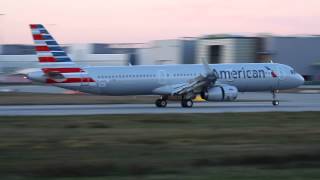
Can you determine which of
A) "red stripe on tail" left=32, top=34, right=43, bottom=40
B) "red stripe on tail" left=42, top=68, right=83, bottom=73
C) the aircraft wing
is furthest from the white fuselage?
"red stripe on tail" left=32, top=34, right=43, bottom=40

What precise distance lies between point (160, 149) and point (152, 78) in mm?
23741

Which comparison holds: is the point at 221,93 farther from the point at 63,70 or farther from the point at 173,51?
the point at 173,51

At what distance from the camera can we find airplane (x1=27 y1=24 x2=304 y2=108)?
39062mm

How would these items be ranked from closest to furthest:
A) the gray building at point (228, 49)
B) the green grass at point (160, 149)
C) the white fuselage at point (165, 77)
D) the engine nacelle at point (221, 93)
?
the green grass at point (160, 149) < the engine nacelle at point (221, 93) < the white fuselage at point (165, 77) < the gray building at point (228, 49)

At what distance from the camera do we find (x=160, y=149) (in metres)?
16.4

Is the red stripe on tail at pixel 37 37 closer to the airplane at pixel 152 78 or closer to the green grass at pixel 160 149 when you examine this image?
the airplane at pixel 152 78

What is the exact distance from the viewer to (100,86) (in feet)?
130

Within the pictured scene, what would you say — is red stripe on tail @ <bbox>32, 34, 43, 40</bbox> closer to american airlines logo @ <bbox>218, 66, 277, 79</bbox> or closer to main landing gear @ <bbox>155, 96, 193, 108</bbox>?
main landing gear @ <bbox>155, 96, 193, 108</bbox>

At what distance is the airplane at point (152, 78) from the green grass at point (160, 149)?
12.3 metres

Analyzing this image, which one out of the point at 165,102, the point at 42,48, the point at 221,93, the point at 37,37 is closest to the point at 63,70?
the point at 42,48

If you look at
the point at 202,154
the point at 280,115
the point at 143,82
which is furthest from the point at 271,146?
the point at 143,82

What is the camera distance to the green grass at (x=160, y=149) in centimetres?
1262

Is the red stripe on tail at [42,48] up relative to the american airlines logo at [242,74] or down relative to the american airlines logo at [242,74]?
up

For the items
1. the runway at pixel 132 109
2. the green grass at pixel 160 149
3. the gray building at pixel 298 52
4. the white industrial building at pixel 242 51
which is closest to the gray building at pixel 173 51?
the white industrial building at pixel 242 51
